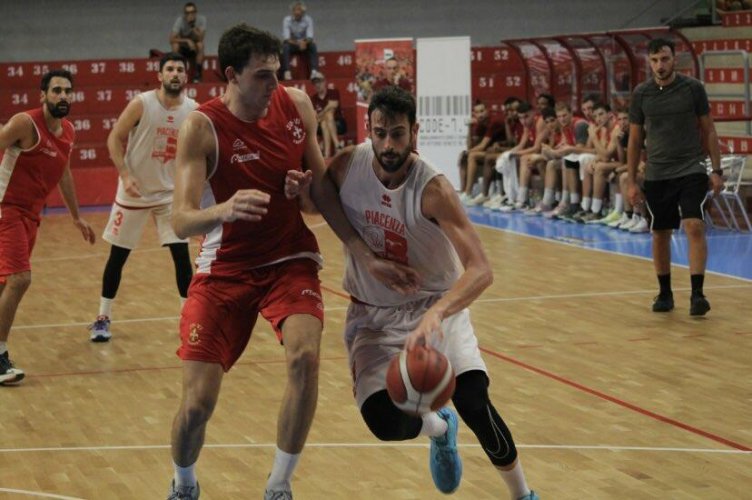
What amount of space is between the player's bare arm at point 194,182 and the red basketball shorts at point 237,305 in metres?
0.32

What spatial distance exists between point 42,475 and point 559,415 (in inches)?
103

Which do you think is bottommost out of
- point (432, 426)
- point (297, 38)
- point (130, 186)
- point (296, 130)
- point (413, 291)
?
point (432, 426)

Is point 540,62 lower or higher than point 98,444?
higher

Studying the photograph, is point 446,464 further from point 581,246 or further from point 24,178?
point 581,246

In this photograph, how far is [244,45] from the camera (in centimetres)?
501

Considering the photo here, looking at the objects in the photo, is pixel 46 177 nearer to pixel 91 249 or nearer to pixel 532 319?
pixel 532 319

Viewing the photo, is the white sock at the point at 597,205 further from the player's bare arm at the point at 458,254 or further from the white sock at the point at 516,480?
the white sock at the point at 516,480

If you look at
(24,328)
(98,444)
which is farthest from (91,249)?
(98,444)

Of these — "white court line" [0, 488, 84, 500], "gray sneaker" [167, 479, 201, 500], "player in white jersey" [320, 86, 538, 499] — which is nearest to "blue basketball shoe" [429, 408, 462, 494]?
"player in white jersey" [320, 86, 538, 499]

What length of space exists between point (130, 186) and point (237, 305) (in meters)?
4.15

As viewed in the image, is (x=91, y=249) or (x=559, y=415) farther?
(x=91, y=249)

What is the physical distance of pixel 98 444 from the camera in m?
6.42

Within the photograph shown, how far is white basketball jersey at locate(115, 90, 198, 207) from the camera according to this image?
9.27 meters

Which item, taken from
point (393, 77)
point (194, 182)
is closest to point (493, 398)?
point (194, 182)
